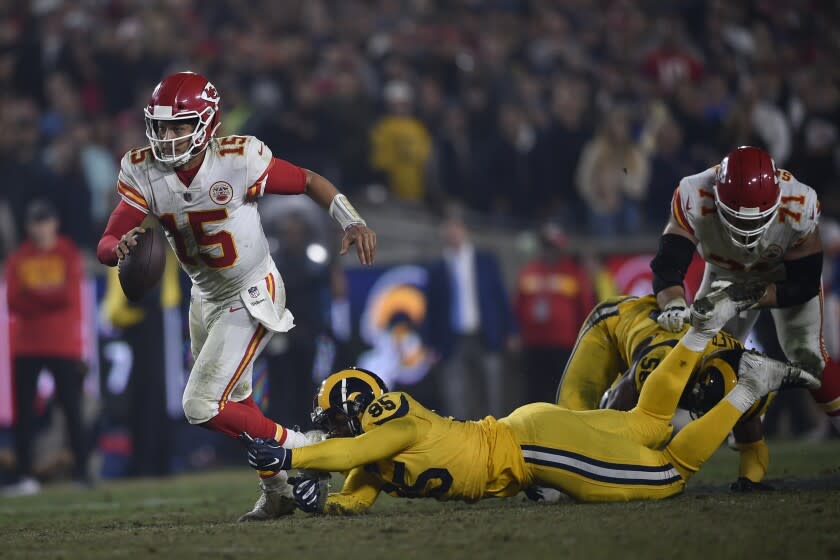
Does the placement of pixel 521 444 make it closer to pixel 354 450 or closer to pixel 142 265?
pixel 354 450

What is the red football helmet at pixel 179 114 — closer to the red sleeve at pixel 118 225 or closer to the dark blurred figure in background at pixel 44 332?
the red sleeve at pixel 118 225

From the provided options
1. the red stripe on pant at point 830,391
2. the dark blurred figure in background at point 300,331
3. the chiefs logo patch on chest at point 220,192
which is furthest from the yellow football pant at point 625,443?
the dark blurred figure in background at point 300,331

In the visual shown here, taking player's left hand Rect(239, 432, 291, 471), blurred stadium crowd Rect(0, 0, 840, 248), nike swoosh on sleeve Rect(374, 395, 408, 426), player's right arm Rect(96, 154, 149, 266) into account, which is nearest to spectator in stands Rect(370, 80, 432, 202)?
blurred stadium crowd Rect(0, 0, 840, 248)

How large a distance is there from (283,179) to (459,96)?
6557 mm

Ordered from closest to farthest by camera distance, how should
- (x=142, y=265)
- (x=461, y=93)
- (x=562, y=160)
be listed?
(x=142, y=265) < (x=562, y=160) < (x=461, y=93)

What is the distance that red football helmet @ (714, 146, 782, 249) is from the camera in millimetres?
5441

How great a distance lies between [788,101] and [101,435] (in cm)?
656

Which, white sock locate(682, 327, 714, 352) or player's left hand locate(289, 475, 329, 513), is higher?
white sock locate(682, 327, 714, 352)

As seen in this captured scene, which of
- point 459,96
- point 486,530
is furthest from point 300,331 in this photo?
point 486,530

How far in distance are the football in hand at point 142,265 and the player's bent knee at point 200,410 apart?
54 cm

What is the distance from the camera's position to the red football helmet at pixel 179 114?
5.15 meters

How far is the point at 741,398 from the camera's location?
5.22 meters

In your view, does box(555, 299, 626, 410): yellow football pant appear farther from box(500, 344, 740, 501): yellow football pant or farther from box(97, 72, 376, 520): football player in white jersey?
box(97, 72, 376, 520): football player in white jersey

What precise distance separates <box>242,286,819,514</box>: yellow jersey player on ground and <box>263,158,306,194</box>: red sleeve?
907 mm
